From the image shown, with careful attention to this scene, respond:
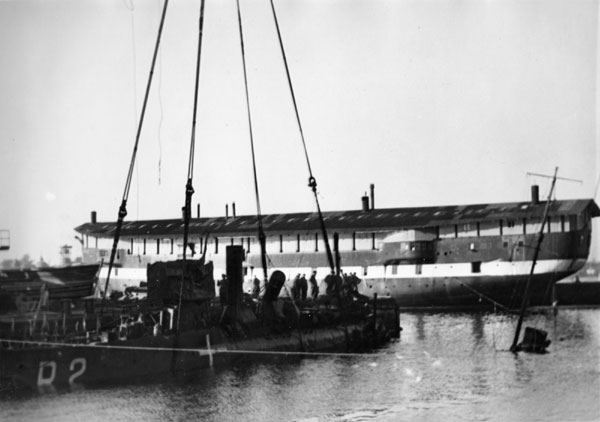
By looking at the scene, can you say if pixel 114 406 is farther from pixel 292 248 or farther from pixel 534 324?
pixel 292 248

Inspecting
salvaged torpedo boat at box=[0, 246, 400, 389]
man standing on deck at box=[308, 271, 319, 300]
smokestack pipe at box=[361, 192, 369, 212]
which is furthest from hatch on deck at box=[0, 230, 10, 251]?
smokestack pipe at box=[361, 192, 369, 212]

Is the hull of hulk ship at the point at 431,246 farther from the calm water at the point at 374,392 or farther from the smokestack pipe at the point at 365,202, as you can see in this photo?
the calm water at the point at 374,392

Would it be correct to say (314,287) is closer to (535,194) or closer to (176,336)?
(176,336)

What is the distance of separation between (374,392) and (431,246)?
25539mm

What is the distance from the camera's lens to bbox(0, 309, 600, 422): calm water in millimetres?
17672

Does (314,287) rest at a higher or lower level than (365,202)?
lower

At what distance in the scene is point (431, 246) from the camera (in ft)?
150

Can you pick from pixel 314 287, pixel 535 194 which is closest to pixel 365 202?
pixel 535 194

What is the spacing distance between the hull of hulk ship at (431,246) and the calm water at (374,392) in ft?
45.0

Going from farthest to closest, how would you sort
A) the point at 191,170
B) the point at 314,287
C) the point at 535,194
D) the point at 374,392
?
the point at 535,194, the point at 314,287, the point at 374,392, the point at 191,170

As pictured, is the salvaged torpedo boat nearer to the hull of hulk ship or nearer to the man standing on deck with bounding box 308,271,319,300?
the man standing on deck with bounding box 308,271,319,300

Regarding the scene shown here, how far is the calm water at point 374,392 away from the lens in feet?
58.0

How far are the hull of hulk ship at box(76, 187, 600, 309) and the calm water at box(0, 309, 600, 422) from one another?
45.0ft

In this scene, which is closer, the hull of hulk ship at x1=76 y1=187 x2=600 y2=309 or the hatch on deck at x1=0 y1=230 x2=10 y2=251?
A: the hatch on deck at x1=0 y1=230 x2=10 y2=251
